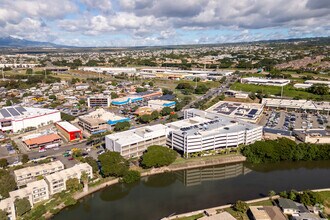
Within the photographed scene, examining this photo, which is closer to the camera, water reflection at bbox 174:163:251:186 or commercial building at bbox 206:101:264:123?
water reflection at bbox 174:163:251:186

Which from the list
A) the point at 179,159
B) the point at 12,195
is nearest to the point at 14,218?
the point at 12,195

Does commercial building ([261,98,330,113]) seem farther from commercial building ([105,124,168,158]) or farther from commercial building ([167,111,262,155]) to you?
commercial building ([105,124,168,158])

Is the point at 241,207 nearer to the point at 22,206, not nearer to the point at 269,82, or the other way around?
the point at 22,206

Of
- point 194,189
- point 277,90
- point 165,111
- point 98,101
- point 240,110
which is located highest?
point 277,90

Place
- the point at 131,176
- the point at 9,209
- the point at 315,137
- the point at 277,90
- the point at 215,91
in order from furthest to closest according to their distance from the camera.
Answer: the point at 215,91 < the point at 277,90 < the point at 315,137 < the point at 131,176 < the point at 9,209

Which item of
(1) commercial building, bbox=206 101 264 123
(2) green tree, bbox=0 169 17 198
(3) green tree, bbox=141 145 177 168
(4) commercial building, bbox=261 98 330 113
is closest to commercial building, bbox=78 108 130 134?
(3) green tree, bbox=141 145 177 168

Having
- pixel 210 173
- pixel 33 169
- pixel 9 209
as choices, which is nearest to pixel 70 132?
pixel 33 169

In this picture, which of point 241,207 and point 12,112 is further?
point 12,112
